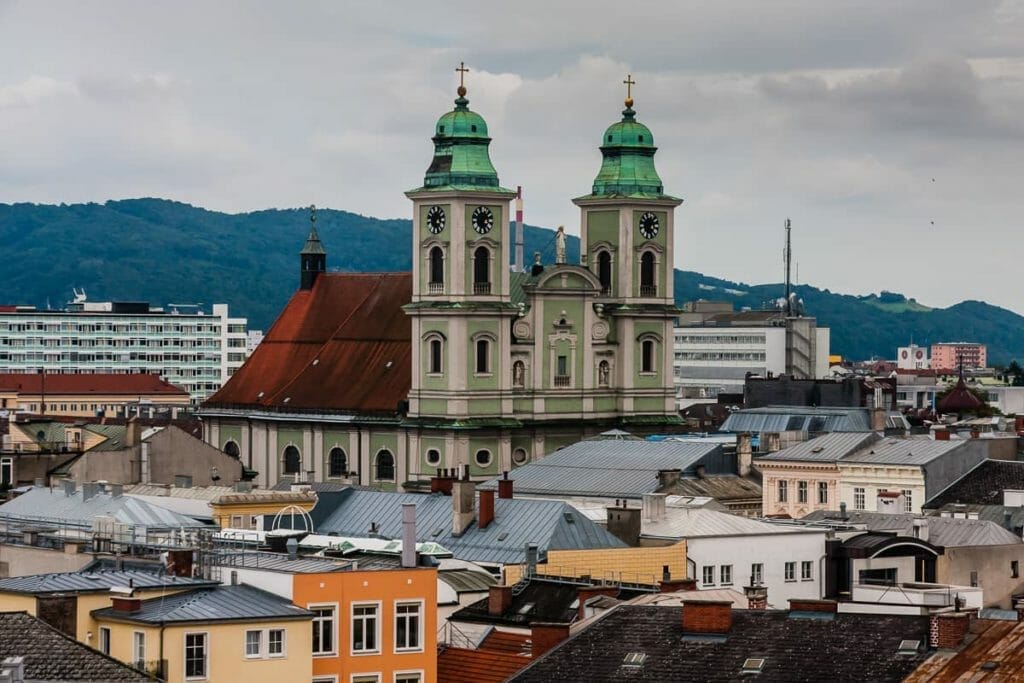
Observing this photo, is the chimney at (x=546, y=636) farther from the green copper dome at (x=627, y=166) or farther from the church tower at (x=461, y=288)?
the green copper dome at (x=627, y=166)

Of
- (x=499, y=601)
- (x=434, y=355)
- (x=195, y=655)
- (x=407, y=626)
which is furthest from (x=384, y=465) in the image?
(x=195, y=655)

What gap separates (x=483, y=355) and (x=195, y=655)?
307ft

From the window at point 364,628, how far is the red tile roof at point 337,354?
296ft

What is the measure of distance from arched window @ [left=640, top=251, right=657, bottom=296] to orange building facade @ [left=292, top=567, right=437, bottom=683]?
305 ft

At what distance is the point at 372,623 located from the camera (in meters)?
58.0

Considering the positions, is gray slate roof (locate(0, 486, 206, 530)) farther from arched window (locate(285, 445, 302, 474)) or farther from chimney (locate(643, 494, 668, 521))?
arched window (locate(285, 445, 302, 474))

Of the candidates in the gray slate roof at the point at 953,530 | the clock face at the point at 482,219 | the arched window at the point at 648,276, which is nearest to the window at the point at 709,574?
the gray slate roof at the point at 953,530

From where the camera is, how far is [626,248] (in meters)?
151

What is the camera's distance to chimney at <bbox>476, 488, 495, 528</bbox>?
271 feet

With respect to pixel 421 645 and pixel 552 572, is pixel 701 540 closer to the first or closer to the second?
pixel 552 572

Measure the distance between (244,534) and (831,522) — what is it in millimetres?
26798

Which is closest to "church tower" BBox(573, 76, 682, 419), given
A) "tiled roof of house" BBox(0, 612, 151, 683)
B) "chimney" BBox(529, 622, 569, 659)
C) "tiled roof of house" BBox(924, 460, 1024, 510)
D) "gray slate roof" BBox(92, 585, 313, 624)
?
"tiled roof of house" BBox(924, 460, 1024, 510)

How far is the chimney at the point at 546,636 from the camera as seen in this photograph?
5916 cm

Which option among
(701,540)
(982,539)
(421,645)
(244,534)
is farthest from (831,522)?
(421,645)
